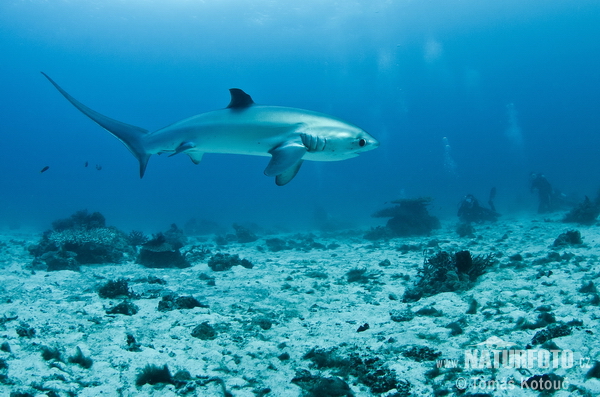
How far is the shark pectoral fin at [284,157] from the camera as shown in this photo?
13.3ft

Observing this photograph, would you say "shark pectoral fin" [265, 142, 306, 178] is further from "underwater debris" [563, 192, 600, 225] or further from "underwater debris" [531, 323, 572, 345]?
"underwater debris" [563, 192, 600, 225]

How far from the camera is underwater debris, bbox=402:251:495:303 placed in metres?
5.79

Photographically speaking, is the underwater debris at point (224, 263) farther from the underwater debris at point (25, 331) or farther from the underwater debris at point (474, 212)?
the underwater debris at point (474, 212)

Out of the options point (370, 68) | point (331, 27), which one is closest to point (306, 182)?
point (370, 68)

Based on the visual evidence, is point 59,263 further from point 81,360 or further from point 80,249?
point 81,360

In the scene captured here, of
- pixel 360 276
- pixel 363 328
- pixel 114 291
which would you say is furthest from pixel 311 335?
pixel 114 291

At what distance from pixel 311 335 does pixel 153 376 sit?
218 centimetres

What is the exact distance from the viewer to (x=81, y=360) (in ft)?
11.5

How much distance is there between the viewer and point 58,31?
222 feet

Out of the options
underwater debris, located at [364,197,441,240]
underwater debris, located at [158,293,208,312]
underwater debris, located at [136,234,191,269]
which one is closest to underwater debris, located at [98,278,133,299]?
underwater debris, located at [158,293,208,312]

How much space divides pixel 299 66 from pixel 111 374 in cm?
9699

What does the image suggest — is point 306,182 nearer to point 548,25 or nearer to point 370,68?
point 370,68

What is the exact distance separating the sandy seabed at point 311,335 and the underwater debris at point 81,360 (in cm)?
7

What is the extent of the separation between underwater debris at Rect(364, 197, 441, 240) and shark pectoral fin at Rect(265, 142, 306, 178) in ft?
41.1
